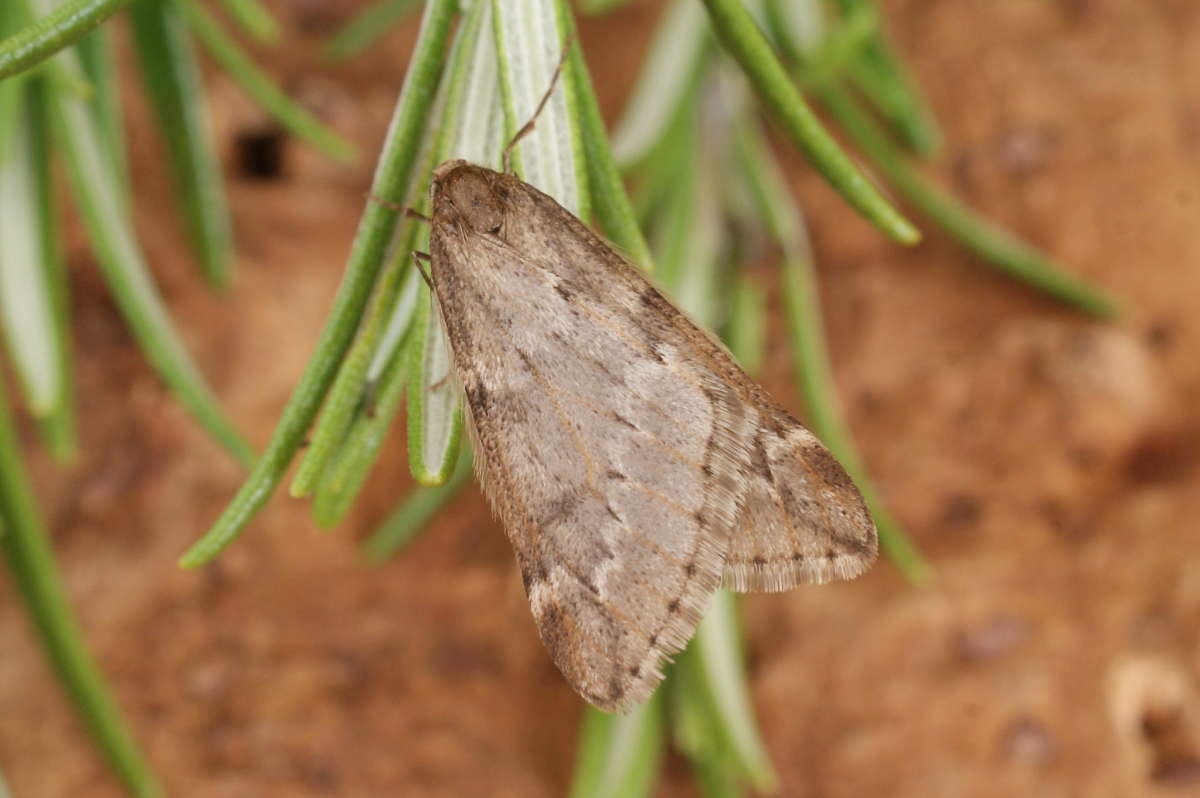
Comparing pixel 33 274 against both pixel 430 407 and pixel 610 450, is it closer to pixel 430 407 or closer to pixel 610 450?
pixel 430 407

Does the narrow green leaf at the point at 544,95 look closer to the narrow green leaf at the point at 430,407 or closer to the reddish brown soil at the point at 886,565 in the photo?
the narrow green leaf at the point at 430,407

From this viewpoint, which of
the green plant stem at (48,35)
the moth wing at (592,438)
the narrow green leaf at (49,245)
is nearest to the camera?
the green plant stem at (48,35)

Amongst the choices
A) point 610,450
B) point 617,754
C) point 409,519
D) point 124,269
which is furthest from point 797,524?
point 124,269

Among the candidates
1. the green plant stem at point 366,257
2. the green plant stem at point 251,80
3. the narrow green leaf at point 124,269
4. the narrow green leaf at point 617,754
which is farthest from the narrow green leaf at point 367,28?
the narrow green leaf at point 617,754

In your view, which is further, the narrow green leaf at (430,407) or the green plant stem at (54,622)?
the green plant stem at (54,622)

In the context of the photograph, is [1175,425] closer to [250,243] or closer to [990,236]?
[990,236]

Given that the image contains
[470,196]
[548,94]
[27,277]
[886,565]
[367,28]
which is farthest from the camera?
[367,28]
